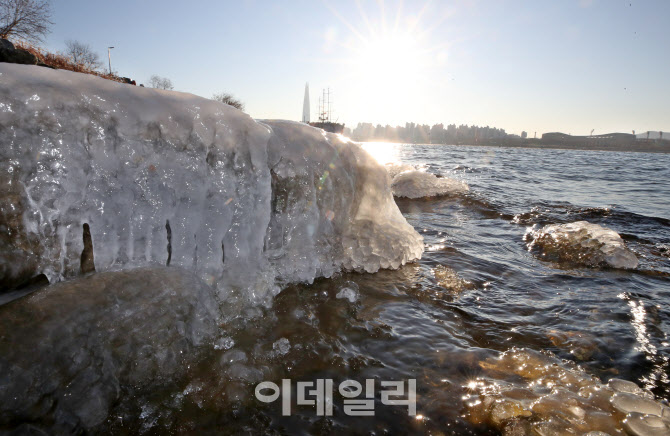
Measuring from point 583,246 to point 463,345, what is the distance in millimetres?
3421

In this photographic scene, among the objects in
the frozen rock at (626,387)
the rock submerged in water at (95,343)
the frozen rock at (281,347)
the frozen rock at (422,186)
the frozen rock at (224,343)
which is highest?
the frozen rock at (422,186)

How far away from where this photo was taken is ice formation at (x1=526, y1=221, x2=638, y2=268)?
429 centimetres

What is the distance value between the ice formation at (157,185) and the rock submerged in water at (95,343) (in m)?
0.30

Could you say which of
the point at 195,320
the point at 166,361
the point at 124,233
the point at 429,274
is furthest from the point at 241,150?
the point at 429,274

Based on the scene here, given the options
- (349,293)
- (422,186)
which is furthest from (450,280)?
(422,186)

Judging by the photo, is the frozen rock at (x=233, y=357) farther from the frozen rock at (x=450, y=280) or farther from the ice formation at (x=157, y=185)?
the frozen rock at (x=450, y=280)

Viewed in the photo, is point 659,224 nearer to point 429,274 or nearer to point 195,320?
point 429,274

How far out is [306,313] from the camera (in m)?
2.79

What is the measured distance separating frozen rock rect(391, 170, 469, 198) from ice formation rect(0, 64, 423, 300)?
577 cm

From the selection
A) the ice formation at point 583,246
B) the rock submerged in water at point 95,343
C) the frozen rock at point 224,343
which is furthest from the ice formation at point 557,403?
the ice formation at point 583,246

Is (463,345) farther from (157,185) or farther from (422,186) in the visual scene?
(422,186)

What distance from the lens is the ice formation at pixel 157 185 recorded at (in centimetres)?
210

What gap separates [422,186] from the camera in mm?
9242

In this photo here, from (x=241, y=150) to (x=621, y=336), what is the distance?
3466 mm
